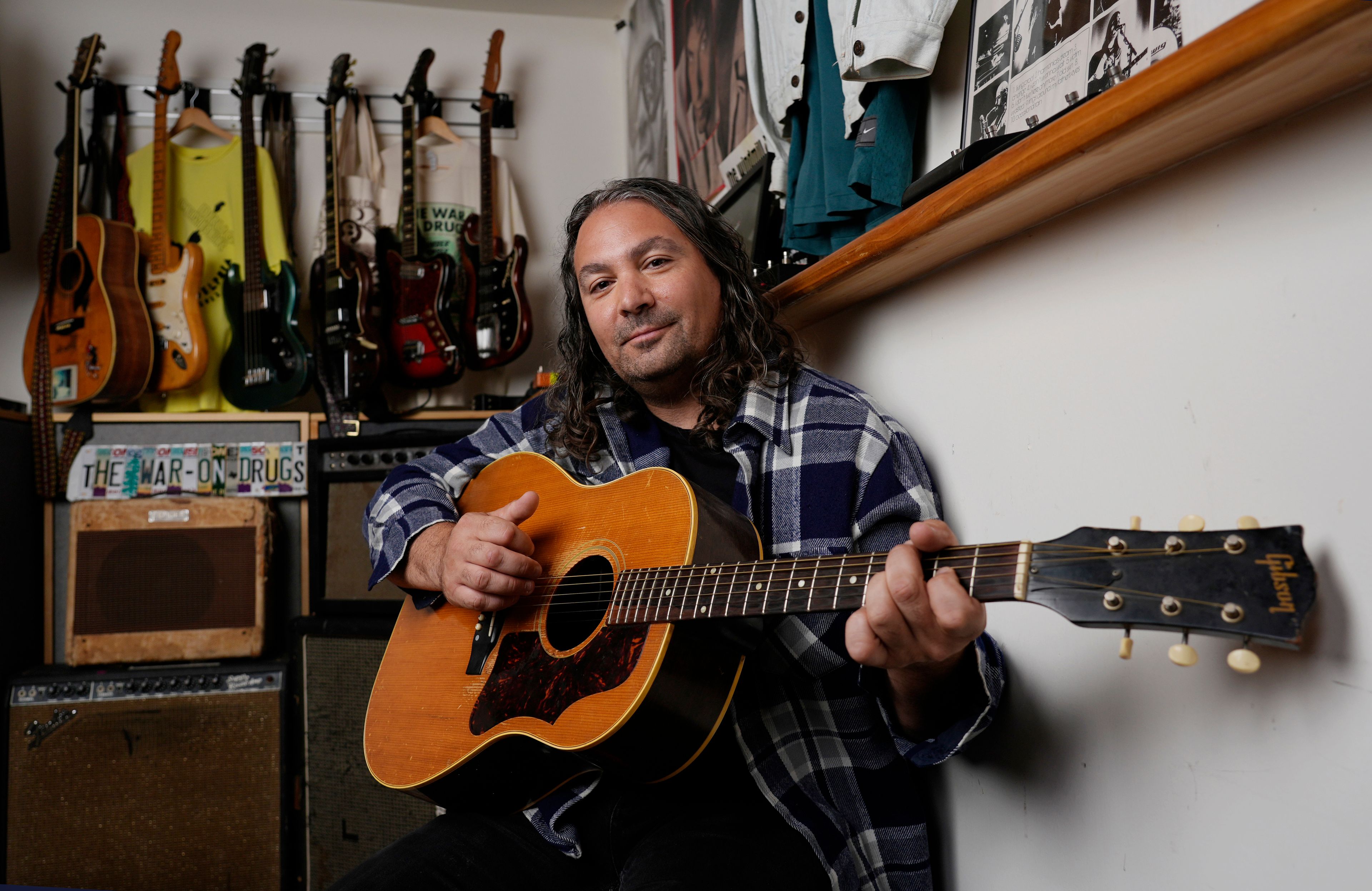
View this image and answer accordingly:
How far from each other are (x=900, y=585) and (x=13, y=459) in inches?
102

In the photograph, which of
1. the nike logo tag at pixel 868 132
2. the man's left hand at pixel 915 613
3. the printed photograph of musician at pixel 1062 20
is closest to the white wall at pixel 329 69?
the nike logo tag at pixel 868 132

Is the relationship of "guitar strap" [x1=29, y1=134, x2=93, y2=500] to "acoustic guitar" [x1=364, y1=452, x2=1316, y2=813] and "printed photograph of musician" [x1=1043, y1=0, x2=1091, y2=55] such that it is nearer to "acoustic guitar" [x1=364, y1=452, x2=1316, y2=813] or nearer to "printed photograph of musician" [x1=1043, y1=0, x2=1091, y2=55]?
"acoustic guitar" [x1=364, y1=452, x2=1316, y2=813]

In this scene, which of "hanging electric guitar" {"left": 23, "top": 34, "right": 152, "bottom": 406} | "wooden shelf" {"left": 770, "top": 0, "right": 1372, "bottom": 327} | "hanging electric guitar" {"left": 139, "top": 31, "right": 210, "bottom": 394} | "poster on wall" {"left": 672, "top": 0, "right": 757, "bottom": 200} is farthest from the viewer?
"hanging electric guitar" {"left": 139, "top": 31, "right": 210, "bottom": 394}

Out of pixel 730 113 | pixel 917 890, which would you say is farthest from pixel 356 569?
pixel 917 890

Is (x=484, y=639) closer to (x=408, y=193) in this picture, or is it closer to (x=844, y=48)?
(x=844, y=48)

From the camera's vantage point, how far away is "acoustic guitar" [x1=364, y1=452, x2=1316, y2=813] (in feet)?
1.68

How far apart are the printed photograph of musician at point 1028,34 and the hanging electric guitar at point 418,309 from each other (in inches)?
78.0

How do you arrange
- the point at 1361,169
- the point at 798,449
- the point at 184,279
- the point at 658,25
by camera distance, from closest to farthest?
1. the point at 1361,169
2. the point at 798,449
3. the point at 184,279
4. the point at 658,25

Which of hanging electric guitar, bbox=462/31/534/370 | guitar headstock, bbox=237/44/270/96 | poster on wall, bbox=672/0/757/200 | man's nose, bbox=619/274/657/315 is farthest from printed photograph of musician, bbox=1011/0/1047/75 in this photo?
guitar headstock, bbox=237/44/270/96

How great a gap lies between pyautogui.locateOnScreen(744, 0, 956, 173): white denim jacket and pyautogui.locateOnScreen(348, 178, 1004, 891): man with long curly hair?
0.31 metres

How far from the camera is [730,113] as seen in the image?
212 centimetres

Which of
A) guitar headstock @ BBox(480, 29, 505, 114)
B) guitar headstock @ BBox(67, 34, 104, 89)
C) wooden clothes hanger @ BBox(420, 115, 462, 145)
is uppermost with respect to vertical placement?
guitar headstock @ BBox(480, 29, 505, 114)

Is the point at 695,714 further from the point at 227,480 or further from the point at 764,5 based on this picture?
the point at 227,480

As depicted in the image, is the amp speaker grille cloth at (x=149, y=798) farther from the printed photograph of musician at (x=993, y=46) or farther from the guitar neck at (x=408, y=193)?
the printed photograph of musician at (x=993, y=46)
